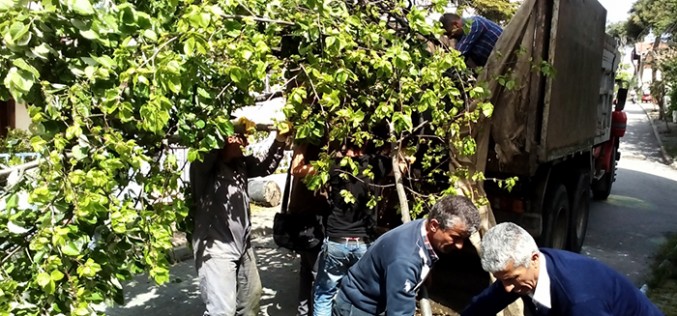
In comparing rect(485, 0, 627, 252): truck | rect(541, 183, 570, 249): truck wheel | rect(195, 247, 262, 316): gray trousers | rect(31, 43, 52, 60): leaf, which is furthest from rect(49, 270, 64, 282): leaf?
rect(541, 183, 570, 249): truck wheel

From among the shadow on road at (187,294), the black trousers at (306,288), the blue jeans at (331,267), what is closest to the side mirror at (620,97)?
the shadow on road at (187,294)

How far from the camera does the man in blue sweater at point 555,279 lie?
87.9 inches

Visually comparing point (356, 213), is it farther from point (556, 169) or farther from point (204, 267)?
point (556, 169)

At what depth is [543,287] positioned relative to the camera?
2.33 metres

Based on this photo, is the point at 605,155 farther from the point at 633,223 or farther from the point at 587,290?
the point at 587,290

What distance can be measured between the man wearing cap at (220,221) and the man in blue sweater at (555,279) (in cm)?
182

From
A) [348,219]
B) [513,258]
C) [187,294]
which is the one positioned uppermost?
[513,258]

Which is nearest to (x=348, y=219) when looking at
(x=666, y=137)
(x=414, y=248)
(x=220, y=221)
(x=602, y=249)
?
(x=220, y=221)

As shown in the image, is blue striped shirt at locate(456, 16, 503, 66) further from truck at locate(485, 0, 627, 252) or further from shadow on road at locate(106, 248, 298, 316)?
shadow on road at locate(106, 248, 298, 316)

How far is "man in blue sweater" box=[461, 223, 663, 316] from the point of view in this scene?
2232 mm

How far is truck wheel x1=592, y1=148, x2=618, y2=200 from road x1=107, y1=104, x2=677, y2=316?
176mm

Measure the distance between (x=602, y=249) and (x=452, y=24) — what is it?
473 cm

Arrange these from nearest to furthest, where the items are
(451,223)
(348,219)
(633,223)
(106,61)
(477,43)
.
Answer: (106,61)
(451,223)
(348,219)
(477,43)
(633,223)

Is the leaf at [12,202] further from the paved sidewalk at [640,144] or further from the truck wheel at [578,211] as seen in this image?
the paved sidewalk at [640,144]
